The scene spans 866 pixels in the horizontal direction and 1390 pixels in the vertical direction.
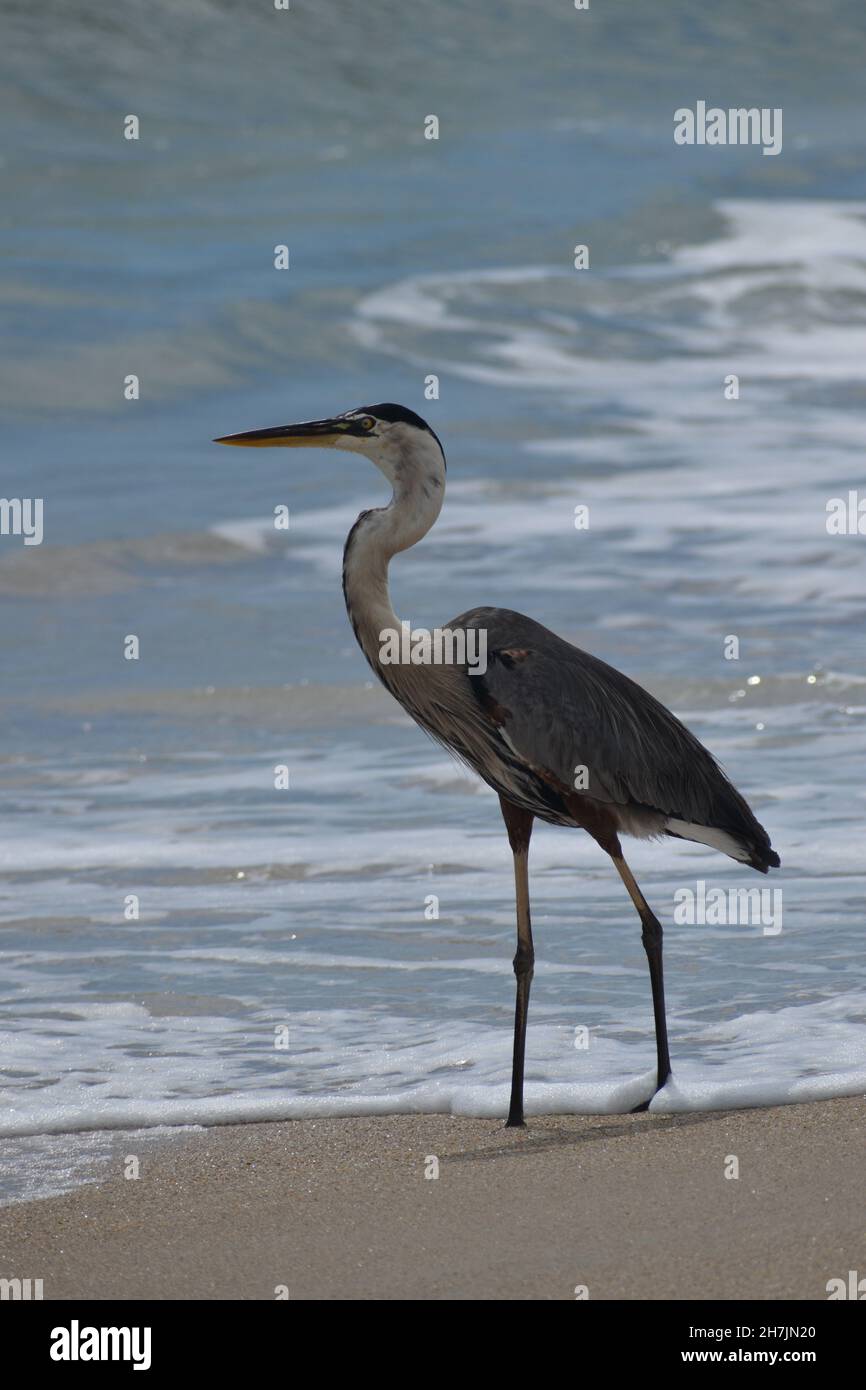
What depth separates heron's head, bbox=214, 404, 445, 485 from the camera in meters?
5.40

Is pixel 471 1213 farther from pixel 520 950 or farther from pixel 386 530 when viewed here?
pixel 386 530

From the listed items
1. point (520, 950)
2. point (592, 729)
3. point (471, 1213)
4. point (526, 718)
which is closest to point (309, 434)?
point (526, 718)

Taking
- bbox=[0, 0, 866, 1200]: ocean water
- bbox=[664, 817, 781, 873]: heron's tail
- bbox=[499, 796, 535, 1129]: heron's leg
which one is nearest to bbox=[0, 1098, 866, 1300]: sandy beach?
bbox=[499, 796, 535, 1129]: heron's leg

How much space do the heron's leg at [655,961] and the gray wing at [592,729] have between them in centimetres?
23

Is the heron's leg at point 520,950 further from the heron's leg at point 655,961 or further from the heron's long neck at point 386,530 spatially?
the heron's long neck at point 386,530

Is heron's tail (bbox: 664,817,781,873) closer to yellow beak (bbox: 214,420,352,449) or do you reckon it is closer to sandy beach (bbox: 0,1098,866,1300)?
sandy beach (bbox: 0,1098,866,1300)

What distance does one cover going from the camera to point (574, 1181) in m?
4.36

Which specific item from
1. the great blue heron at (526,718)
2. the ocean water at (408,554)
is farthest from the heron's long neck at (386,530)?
the ocean water at (408,554)

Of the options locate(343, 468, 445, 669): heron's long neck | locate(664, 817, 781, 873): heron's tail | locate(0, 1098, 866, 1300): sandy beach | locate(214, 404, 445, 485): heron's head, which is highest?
locate(214, 404, 445, 485): heron's head

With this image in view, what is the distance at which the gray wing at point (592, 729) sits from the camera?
5254 millimetres

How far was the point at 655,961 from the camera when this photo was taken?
5246 mm

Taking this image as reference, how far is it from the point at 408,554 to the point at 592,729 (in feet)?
31.2
